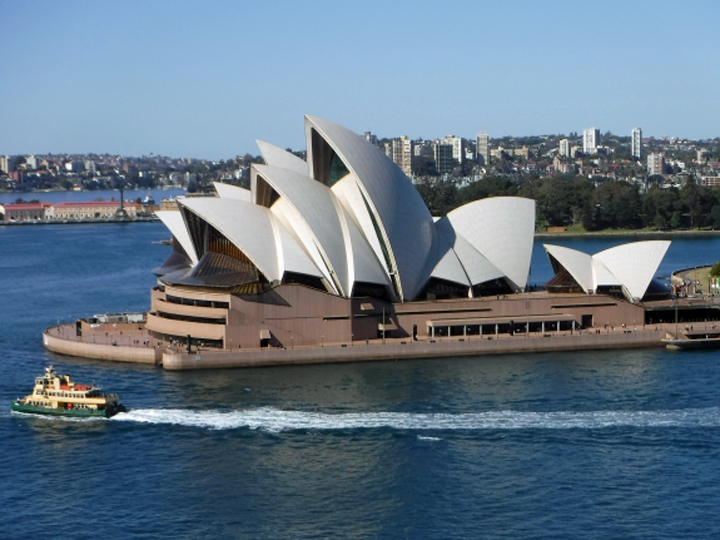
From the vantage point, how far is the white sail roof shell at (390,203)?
43.6m

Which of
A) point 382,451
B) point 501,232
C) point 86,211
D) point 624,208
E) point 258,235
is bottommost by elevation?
point 382,451

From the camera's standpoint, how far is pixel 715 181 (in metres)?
164

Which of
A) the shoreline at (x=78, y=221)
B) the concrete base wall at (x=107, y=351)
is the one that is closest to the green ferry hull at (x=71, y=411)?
the concrete base wall at (x=107, y=351)

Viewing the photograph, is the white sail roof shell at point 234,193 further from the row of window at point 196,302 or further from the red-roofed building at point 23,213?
the red-roofed building at point 23,213

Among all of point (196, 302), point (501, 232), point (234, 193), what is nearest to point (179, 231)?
point (234, 193)

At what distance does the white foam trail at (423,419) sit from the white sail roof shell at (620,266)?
13991 mm

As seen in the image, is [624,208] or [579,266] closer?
[579,266]

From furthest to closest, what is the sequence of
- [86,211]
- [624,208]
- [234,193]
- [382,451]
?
1. [86,211]
2. [624,208]
3. [234,193]
4. [382,451]

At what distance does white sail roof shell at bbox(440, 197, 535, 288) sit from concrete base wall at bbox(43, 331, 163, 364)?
13350mm

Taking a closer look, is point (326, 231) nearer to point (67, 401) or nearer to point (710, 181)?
point (67, 401)

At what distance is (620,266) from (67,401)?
79.4 feet

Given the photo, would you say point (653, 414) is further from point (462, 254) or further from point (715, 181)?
point (715, 181)

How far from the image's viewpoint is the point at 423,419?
3219cm

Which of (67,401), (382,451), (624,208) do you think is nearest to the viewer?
(382,451)
